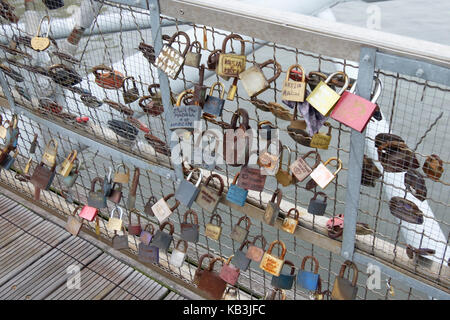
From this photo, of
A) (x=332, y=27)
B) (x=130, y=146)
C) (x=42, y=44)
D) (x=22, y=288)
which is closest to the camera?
(x=332, y=27)

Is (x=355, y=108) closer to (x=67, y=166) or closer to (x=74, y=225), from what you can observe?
(x=67, y=166)

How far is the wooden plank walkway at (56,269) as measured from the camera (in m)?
2.46

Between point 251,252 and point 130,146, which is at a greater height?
point 130,146

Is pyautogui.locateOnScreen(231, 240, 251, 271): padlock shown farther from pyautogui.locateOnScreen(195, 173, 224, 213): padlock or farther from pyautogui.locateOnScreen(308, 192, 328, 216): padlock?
pyautogui.locateOnScreen(308, 192, 328, 216): padlock

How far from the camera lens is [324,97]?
49.1 inches

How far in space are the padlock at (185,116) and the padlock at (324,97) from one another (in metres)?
0.44

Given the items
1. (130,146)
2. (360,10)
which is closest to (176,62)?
(130,146)

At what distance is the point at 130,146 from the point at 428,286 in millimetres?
1311

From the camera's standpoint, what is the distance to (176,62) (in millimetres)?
1515

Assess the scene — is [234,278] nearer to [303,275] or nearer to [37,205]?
[303,275]

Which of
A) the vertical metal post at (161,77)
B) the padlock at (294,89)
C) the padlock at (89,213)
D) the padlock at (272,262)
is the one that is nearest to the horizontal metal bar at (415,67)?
the padlock at (294,89)

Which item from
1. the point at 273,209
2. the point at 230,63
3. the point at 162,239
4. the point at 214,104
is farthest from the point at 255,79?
the point at 162,239

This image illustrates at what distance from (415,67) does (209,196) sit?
94cm

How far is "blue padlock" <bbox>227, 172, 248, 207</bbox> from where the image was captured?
1755 millimetres
